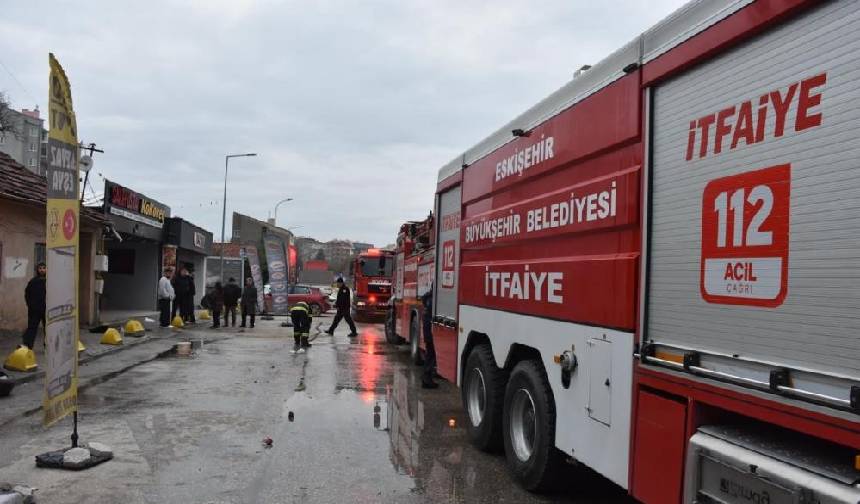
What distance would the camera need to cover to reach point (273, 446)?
21.5 feet

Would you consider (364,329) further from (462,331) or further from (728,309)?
(728,309)

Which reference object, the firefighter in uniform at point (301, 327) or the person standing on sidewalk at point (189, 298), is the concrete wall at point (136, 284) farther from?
the firefighter in uniform at point (301, 327)

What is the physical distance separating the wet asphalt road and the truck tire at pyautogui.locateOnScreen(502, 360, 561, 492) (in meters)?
0.17

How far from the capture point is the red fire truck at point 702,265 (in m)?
2.66

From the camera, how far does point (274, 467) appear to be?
5852 millimetres

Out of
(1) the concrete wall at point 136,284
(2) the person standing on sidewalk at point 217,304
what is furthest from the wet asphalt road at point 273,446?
(1) the concrete wall at point 136,284

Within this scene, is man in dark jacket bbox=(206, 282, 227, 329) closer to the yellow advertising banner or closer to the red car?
the red car

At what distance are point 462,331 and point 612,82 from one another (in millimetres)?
3545

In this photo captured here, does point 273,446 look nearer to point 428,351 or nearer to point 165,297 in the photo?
point 428,351

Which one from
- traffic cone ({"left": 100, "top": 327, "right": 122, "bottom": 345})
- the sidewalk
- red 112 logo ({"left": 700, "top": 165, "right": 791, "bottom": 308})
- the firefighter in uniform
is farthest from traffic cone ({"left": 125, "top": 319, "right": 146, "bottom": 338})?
red 112 logo ({"left": 700, "top": 165, "right": 791, "bottom": 308})

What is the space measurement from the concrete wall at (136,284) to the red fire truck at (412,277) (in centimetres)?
1954

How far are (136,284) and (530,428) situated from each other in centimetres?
2972

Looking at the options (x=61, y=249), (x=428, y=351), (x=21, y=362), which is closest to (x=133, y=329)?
(x=21, y=362)

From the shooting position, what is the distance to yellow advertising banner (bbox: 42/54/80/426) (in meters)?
5.59
